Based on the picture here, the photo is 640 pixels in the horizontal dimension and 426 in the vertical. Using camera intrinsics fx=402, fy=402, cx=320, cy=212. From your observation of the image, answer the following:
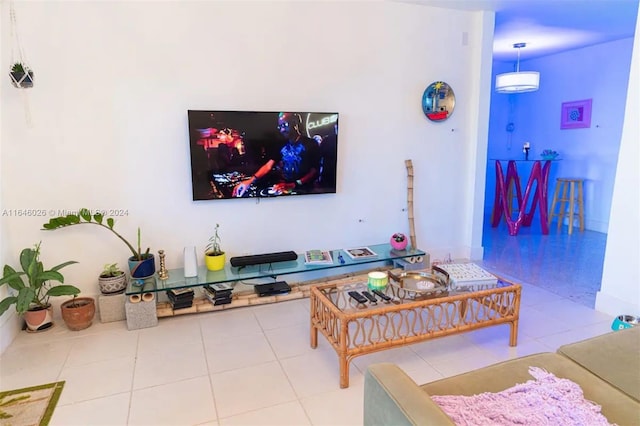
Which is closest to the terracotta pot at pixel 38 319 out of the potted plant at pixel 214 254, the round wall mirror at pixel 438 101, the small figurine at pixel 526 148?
the potted plant at pixel 214 254

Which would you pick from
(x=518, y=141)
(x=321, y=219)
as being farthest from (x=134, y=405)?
(x=518, y=141)

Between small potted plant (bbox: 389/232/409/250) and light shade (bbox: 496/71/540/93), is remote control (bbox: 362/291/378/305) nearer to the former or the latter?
small potted plant (bbox: 389/232/409/250)

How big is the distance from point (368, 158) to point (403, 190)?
0.50 meters

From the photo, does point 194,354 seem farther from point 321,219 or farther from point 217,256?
point 321,219

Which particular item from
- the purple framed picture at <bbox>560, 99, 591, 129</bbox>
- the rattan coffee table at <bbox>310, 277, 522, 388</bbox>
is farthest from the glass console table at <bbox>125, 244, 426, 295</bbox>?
the purple framed picture at <bbox>560, 99, 591, 129</bbox>

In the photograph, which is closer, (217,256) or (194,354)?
(194,354)

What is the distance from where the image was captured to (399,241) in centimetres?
363

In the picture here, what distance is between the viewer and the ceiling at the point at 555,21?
3643 millimetres

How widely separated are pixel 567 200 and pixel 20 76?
6224mm

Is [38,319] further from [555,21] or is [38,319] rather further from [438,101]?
[555,21]

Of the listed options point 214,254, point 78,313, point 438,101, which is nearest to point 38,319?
point 78,313

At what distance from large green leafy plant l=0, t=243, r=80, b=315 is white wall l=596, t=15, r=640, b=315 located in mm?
3773

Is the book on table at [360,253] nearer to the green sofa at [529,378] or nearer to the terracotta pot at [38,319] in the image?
the green sofa at [529,378]

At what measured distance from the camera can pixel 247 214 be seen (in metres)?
3.36
